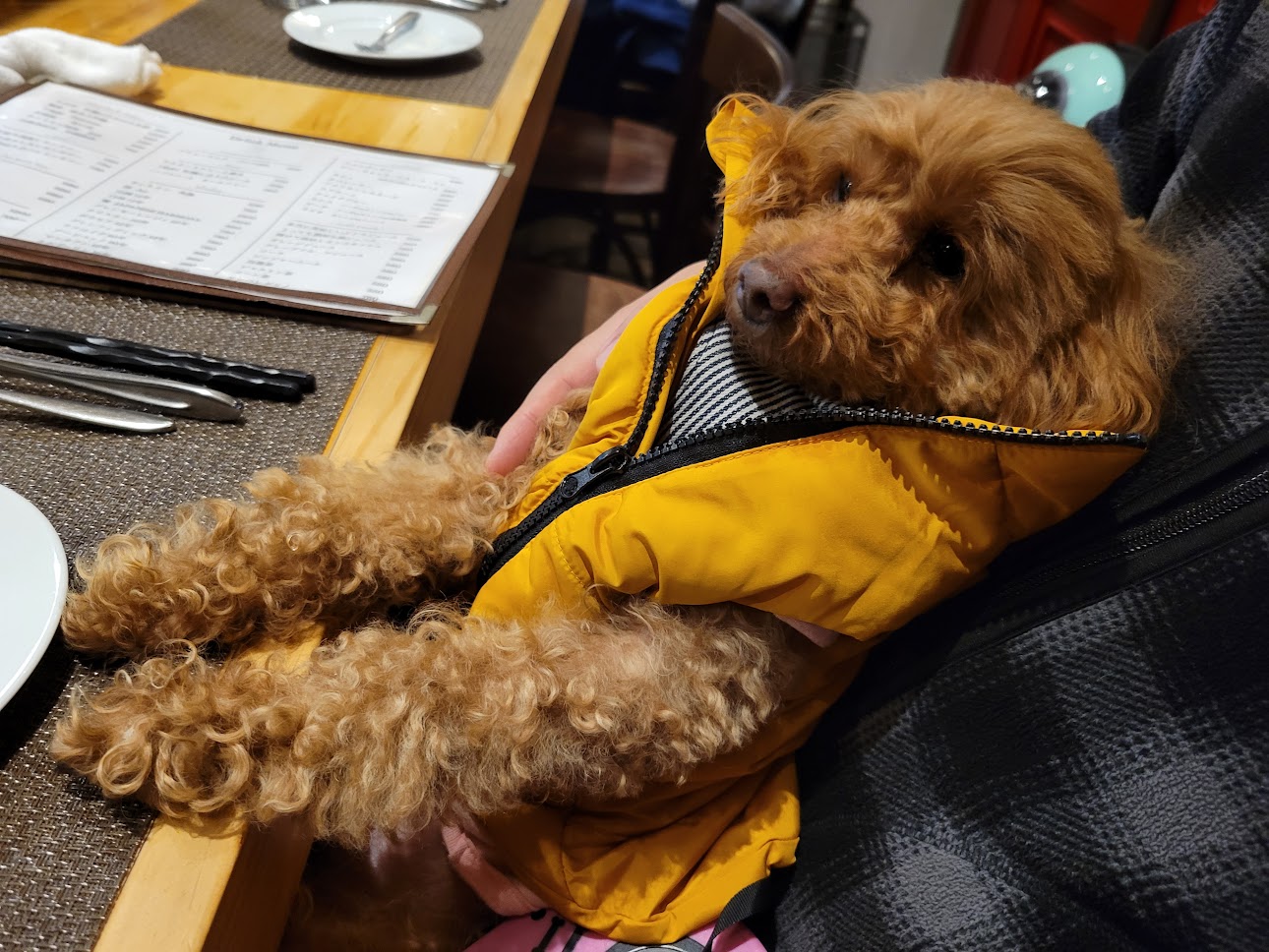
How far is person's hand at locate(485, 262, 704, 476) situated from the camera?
3.15 ft

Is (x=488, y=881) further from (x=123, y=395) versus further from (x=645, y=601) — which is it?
(x=123, y=395)

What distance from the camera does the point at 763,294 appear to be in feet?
2.40

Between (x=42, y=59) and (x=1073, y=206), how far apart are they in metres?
1.29

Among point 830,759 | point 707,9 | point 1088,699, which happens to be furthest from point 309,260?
point 707,9

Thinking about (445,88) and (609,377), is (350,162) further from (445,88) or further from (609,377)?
(609,377)

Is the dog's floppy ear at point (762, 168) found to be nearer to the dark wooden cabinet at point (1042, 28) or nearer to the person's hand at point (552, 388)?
the person's hand at point (552, 388)

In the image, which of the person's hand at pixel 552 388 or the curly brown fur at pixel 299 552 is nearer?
the curly brown fur at pixel 299 552

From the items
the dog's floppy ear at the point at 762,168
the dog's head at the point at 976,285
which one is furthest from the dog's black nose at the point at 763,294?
the dog's floppy ear at the point at 762,168

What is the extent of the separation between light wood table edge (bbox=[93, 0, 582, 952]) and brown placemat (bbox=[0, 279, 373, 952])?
0.05 feet

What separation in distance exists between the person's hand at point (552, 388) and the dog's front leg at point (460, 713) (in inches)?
9.3

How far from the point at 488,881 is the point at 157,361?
552mm

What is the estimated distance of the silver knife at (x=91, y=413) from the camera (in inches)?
26.6

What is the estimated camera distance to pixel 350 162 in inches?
43.7

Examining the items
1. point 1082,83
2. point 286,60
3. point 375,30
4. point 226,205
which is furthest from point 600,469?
point 1082,83
